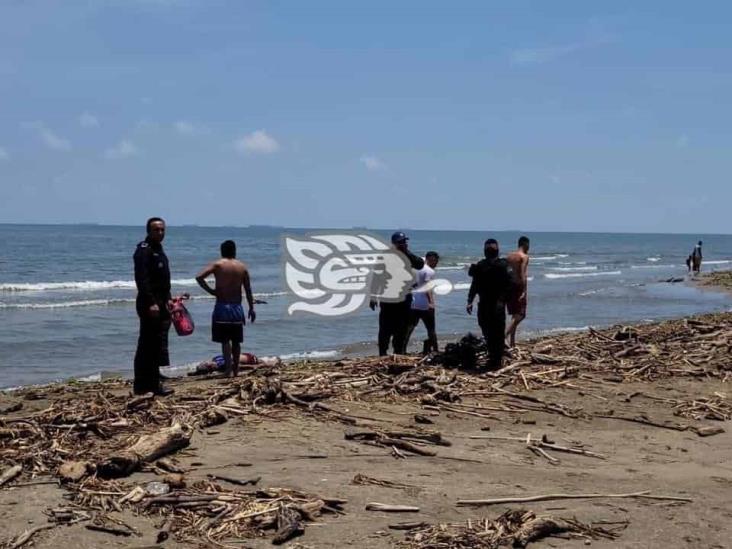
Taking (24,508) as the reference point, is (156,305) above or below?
above

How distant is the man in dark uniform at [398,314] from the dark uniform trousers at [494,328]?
1.40m

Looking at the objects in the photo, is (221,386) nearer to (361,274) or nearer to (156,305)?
(156,305)

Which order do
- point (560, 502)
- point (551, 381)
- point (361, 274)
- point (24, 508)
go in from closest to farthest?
1. point (24, 508)
2. point (560, 502)
3. point (551, 381)
4. point (361, 274)

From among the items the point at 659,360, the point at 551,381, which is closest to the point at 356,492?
the point at 551,381

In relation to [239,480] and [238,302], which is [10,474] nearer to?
[239,480]

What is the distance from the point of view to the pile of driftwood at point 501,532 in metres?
4.81

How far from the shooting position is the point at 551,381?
9.80 meters

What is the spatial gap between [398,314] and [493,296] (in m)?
A: 1.77

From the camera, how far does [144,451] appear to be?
20.0 ft

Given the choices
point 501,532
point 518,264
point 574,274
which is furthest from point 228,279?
point 574,274

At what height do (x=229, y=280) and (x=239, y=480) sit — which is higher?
(x=229, y=280)

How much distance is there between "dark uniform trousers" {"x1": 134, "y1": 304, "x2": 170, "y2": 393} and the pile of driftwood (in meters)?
4.28

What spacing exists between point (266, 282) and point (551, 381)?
31.9m

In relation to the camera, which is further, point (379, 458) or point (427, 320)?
A: point (427, 320)
